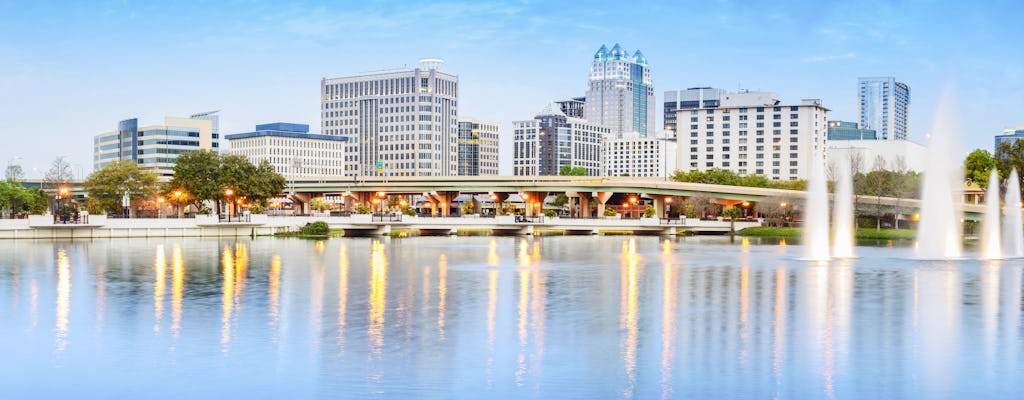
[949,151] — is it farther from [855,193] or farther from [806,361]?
[855,193]

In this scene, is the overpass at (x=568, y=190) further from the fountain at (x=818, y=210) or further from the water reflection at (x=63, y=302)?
the water reflection at (x=63, y=302)

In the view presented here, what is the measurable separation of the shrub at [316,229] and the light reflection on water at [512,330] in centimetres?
4278

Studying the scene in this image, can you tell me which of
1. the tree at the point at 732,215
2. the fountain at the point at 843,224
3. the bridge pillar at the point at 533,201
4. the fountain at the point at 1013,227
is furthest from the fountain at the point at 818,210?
the bridge pillar at the point at 533,201

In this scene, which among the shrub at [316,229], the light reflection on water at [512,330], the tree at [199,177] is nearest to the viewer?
the light reflection on water at [512,330]

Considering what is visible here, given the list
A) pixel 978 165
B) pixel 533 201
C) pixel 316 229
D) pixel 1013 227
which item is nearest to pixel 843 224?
pixel 1013 227

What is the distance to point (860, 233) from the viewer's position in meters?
111

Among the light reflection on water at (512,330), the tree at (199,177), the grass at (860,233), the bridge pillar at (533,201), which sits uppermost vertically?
the tree at (199,177)

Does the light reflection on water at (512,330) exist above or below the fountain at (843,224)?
below

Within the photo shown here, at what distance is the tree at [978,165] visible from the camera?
137 metres

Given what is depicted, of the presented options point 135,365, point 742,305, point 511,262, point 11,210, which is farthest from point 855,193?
point 11,210

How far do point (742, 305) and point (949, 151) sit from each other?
3238 cm

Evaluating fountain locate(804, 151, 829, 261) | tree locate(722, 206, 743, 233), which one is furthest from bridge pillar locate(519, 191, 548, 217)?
fountain locate(804, 151, 829, 261)

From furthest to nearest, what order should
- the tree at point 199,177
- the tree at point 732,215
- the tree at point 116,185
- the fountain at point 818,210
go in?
the tree at point 116,185
the tree at point 732,215
the tree at point 199,177
the fountain at point 818,210

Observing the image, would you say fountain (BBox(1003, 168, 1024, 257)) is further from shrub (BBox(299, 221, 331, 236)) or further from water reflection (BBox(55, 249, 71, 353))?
shrub (BBox(299, 221, 331, 236))
